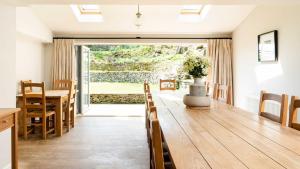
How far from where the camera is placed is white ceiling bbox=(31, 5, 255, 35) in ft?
18.0

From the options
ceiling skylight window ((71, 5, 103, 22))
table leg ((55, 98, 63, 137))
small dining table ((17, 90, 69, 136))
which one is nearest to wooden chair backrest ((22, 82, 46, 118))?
small dining table ((17, 90, 69, 136))

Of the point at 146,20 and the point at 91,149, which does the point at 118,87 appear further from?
the point at 91,149

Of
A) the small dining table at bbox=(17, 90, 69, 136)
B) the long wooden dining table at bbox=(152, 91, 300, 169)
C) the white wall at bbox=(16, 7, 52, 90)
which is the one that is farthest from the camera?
the white wall at bbox=(16, 7, 52, 90)

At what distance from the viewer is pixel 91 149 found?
404 cm

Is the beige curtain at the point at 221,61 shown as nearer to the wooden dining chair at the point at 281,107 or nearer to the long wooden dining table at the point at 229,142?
the wooden dining chair at the point at 281,107

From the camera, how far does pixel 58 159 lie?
3.58 m

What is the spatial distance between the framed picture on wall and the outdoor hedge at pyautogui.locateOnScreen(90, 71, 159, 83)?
21.6 ft

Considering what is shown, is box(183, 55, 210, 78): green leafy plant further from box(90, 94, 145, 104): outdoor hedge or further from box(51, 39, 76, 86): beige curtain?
box(90, 94, 145, 104): outdoor hedge

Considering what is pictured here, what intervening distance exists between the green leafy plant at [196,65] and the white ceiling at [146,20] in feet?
9.59

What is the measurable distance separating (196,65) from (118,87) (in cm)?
880

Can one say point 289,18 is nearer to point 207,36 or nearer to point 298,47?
point 298,47

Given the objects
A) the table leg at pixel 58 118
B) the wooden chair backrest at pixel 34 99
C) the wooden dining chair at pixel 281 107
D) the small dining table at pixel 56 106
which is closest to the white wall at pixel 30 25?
the wooden chair backrest at pixel 34 99

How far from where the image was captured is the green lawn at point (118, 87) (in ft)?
36.3

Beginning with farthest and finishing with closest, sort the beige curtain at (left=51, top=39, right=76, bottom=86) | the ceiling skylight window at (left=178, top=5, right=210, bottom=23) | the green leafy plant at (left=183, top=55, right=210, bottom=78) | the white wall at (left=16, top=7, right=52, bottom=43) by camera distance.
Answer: the beige curtain at (left=51, top=39, right=76, bottom=86), the ceiling skylight window at (left=178, top=5, right=210, bottom=23), the white wall at (left=16, top=7, right=52, bottom=43), the green leafy plant at (left=183, top=55, right=210, bottom=78)
